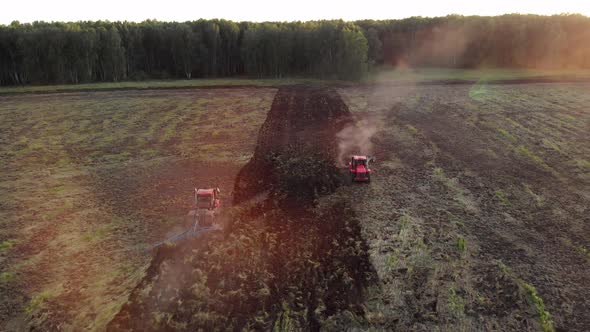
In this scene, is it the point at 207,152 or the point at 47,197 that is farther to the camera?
the point at 207,152

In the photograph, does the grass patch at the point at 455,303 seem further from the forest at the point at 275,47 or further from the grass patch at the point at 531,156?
the forest at the point at 275,47

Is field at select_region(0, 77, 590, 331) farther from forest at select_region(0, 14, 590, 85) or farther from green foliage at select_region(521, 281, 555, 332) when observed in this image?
forest at select_region(0, 14, 590, 85)

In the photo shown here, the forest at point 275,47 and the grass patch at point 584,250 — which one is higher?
the forest at point 275,47

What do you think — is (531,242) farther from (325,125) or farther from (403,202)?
(325,125)

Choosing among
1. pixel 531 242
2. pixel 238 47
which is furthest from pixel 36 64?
pixel 531 242

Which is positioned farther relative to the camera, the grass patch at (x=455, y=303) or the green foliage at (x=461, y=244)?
the green foliage at (x=461, y=244)

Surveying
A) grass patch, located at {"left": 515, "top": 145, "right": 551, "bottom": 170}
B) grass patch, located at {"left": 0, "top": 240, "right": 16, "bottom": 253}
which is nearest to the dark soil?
grass patch, located at {"left": 0, "top": 240, "right": 16, "bottom": 253}

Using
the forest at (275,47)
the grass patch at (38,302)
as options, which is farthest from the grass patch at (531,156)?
the forest at (275,47)
